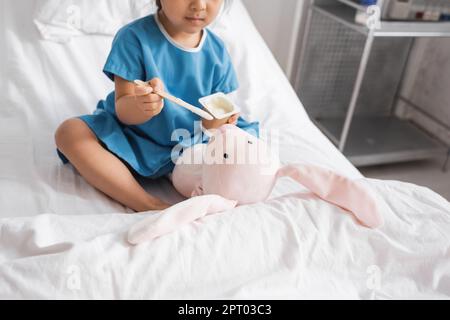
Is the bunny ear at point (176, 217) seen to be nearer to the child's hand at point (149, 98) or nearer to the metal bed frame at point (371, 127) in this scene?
the child's hand at point (149, 98)

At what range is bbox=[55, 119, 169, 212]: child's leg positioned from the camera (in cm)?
93

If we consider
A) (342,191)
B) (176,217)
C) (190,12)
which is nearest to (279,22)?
(190,12)

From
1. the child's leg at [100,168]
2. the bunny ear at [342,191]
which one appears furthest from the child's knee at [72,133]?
the bunny ear at [342,191]

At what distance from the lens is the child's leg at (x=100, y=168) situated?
0.93 metres

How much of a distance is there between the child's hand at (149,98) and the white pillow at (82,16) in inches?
19.5

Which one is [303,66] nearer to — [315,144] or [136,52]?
[315,144]

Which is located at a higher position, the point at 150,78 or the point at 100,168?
the point at 150,78

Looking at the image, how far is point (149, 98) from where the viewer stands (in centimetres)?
90

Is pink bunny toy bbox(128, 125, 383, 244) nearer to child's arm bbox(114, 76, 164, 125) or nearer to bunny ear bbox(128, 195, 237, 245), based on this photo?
bunny ear bbox(128, 195, 237, 245)

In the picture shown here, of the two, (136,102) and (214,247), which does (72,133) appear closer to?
(136,102)

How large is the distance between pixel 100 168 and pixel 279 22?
1.32 meters

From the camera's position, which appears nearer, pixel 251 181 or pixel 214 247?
pixel 214 247

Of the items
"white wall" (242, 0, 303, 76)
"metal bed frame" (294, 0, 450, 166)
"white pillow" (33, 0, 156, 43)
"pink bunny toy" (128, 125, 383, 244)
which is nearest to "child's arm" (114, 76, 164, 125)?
"pink bunny toy" (128, 125, 383, 244)
